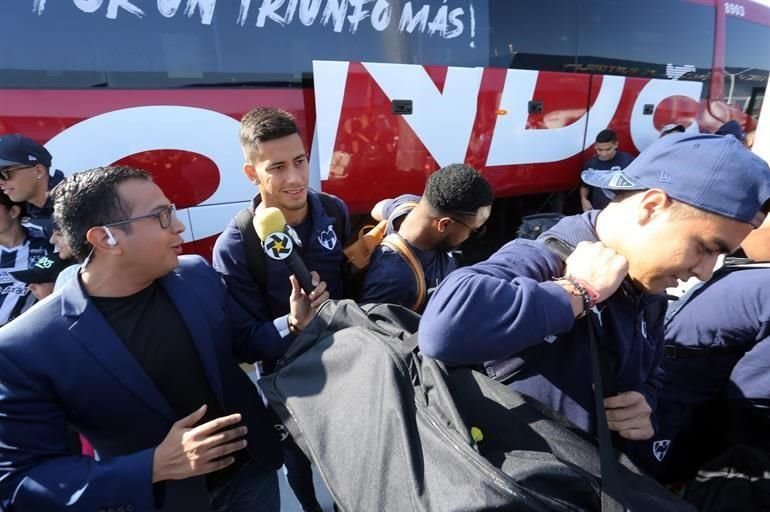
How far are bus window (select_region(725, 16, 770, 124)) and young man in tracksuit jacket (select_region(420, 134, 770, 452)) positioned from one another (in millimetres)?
6799

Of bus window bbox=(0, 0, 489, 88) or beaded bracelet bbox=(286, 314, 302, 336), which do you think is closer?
beaded bracelet bbox=(286, 314, 302, 336)

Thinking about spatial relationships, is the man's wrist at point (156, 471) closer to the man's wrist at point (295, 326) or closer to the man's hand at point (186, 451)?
the man's hand at point (186, 451)

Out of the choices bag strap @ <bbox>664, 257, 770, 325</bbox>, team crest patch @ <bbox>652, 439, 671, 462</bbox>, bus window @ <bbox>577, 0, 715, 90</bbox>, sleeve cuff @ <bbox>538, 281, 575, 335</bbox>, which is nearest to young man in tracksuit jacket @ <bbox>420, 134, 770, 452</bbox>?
sleeve cuff @ <bbox>538, 281, 575, 335</bbox>

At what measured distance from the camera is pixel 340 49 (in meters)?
3.56

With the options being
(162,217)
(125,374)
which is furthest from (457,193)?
(125,374)

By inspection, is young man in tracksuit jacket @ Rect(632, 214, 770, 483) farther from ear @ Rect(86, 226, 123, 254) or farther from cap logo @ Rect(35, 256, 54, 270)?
cap logo @ Rect(35, 256, 54, 270)

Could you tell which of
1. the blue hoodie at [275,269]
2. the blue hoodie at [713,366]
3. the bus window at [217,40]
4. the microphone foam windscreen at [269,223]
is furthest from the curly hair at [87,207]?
the bus window at [217,40]

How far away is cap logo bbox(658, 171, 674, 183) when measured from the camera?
1.04 metres


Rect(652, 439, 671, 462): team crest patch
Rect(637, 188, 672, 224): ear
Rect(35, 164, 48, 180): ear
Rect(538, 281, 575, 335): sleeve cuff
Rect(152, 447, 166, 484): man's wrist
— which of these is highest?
Rect(637, 188, 672, 224): ear

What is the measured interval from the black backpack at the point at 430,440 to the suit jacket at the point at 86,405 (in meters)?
0.44

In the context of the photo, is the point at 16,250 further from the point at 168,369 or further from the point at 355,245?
the point at 355,245

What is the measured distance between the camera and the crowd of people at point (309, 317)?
3.34ft

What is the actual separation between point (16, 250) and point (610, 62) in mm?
5354

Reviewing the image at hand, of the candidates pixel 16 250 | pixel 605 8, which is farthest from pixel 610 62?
pixel 16 250
